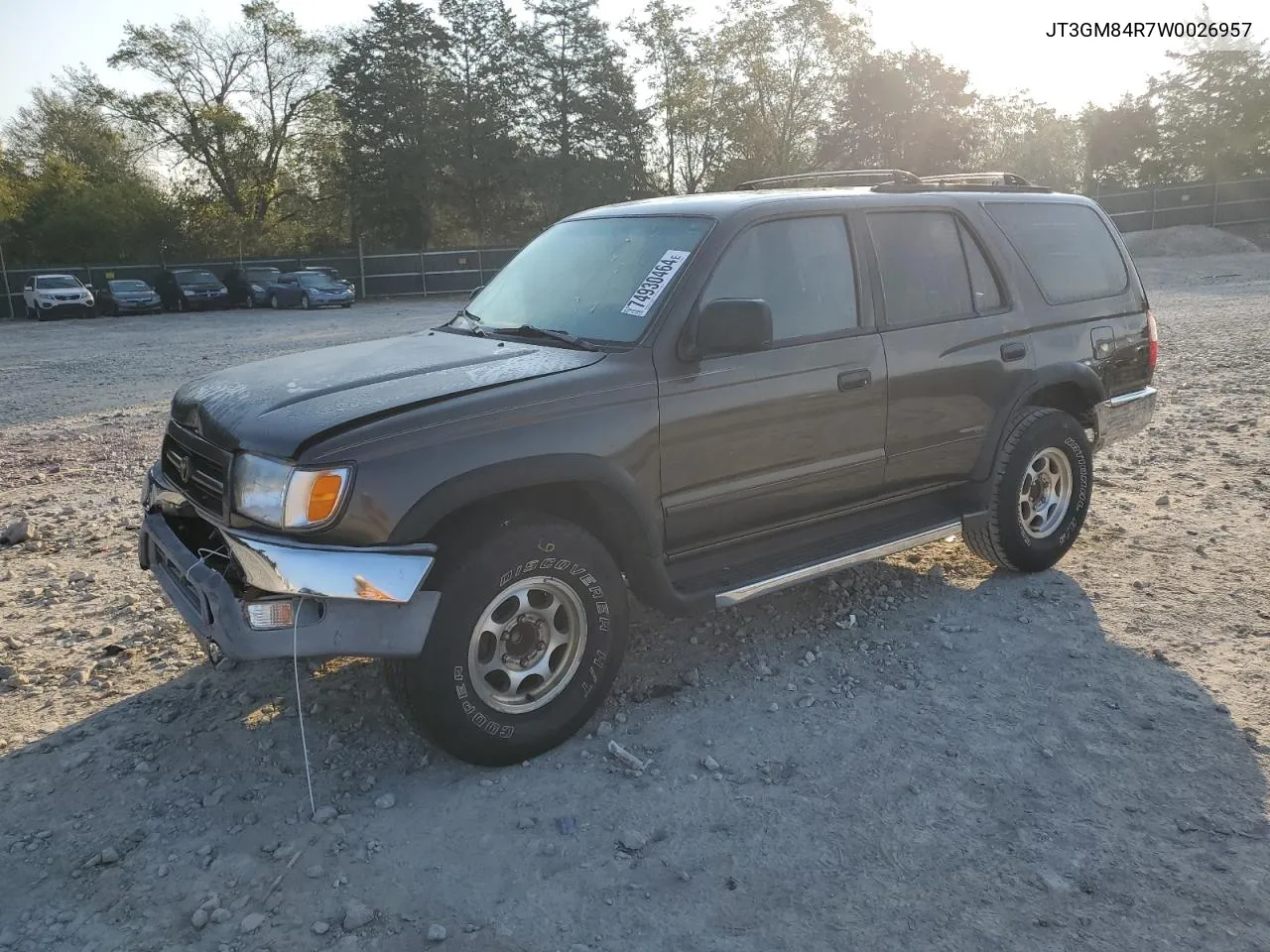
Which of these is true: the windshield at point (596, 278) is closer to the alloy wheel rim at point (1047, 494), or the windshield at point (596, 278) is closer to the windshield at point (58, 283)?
the alloy wheel rim at point (1047, 494)

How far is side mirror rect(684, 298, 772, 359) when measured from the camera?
3.57 m

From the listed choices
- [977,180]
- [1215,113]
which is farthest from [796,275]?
[1215,113]

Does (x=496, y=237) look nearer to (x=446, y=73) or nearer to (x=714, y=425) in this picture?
(x=446, y=73)

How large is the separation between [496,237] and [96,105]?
1997 centimetres

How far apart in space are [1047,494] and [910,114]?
4849cm

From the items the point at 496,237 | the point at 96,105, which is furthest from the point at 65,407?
the point at 96,105

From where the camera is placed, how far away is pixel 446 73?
44688 mm

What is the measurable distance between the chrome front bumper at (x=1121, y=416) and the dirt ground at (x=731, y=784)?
636mm

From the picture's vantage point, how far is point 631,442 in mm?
3551

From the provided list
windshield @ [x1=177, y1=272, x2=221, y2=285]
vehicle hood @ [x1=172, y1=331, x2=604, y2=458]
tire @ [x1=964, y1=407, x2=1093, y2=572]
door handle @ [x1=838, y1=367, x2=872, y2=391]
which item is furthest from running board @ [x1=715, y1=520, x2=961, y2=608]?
windshield @ [x1=177, y1=272, x2=221, y2=285]

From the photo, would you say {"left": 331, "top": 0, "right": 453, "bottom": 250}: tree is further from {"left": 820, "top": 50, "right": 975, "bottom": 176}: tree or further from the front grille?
the front grille

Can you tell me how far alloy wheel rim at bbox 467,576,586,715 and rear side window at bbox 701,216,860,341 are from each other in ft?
4.35

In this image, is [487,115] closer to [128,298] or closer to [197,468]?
[128,298]

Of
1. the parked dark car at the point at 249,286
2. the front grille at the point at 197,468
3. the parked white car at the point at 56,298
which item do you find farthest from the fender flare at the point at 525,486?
the parked dark car at the point at 249,286
